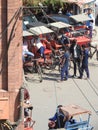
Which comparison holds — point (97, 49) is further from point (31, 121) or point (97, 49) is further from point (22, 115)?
point (22, 115)

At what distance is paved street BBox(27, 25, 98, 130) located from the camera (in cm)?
2199

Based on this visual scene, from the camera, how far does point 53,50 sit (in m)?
28.9

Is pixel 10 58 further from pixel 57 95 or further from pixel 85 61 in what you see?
pixel 85 61

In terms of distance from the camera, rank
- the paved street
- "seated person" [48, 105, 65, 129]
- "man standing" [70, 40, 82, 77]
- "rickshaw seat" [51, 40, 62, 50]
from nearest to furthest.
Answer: "seated person" [48, 105, 65, 129], the paved street, "man standing" [70, 40, 82, 77], "rickshaw seat" [51, 40, 62, 50]

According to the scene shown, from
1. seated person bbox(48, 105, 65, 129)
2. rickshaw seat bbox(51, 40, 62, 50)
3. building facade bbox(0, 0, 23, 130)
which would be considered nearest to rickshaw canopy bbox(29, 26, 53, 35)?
rickshaw seat bbox(51, 40, 62, 50)

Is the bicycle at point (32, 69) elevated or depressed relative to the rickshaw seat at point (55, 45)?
depressed

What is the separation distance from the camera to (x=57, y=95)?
80.2 feet

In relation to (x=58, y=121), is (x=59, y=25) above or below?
above

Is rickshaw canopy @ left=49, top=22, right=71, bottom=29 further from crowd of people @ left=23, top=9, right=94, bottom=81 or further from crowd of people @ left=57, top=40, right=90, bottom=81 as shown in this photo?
crowd of people @ left=57, top=40, right=90, bottom=81

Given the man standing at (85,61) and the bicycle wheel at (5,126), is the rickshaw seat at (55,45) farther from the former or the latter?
the bicycle wheel at (5,126)

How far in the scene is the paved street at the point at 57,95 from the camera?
72.1 feet

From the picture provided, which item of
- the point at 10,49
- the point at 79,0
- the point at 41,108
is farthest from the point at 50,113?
the point at 79,0

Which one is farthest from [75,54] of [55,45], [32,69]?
[55,45]

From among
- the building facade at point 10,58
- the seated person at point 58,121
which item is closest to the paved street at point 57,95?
the seated person at point 58,121
